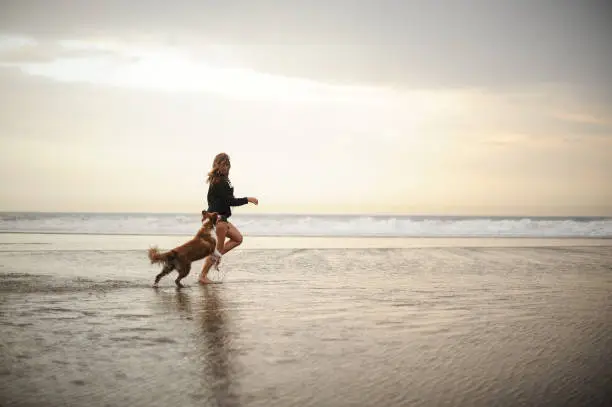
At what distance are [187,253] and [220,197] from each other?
4.14 feet

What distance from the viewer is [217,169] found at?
32.0 ft

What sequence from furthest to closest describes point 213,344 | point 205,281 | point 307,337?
point 205,281, point 307,337, point 213,344

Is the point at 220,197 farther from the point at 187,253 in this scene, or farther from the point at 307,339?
the point at 307,339

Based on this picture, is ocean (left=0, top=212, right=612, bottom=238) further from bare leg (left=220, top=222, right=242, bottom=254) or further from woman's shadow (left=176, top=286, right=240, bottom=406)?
woman's shadow (left=176, top=286, right=240, bottom=406)

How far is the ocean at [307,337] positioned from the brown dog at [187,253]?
0.97 feet

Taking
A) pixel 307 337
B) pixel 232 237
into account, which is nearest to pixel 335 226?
pixel 232 237

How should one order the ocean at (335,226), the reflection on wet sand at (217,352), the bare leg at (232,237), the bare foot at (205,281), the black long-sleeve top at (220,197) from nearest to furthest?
1. the reflection on wet sand at (217,352)
2. the bare foot at (205,281)
3. the black long-sleeve top at (220,197)
4. the bare leg at (232,237)
5. the ocean at (335,226)

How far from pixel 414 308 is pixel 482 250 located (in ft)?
32.7

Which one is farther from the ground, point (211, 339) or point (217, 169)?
point (217, 169)

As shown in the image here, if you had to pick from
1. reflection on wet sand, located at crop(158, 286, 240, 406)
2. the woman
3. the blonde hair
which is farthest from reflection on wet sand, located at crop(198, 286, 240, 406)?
the blonde hair

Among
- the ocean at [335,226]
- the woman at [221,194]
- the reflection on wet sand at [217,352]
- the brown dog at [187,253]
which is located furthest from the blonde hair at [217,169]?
the ocean at [335,226]

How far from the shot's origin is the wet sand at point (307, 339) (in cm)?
365

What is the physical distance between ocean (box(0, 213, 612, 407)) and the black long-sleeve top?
123 cm

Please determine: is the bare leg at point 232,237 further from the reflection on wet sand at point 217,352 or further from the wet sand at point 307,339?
the reflection on wet sand at point 217,352
